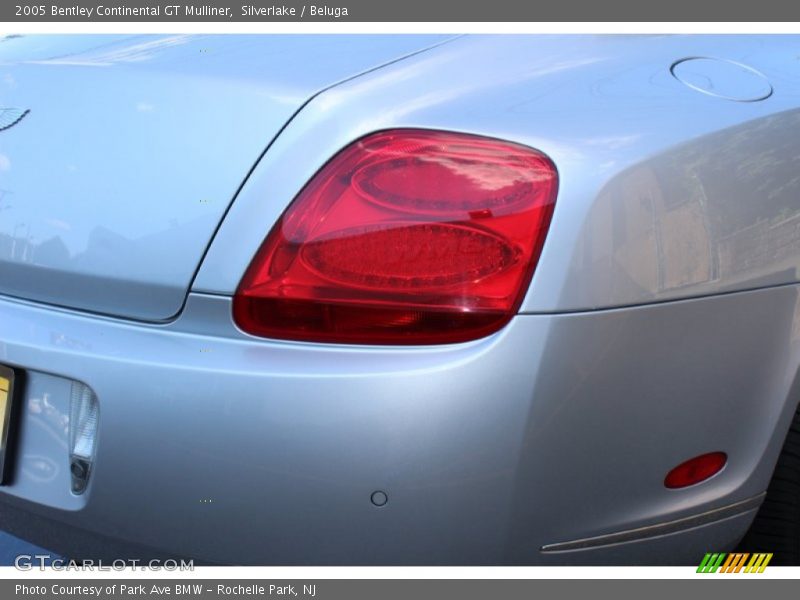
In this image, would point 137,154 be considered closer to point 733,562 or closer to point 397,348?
point 397,348

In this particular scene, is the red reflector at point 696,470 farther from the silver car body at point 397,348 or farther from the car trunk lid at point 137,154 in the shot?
the car trunk lid at point 137,154

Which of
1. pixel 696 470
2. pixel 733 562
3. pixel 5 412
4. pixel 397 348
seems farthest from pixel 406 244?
pixel 733 562

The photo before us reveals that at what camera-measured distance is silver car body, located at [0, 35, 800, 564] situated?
1.46 m

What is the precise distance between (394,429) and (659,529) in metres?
0.56

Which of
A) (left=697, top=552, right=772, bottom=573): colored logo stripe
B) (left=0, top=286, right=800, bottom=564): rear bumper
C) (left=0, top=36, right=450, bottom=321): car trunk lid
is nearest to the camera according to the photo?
(left=0, top=286, right=800, bottom=564): rear bumper

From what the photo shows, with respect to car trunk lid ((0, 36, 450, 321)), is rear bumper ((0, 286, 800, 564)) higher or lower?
lower

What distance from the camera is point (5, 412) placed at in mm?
1684

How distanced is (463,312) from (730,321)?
48 centimetres

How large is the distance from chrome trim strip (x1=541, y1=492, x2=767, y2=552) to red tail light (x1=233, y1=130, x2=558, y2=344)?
418 mm

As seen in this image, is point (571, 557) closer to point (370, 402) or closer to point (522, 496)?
→ point (522, 496)

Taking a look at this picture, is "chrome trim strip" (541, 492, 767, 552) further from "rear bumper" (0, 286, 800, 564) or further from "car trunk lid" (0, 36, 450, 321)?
"car trunk lid" (0, 36, 450, 321)

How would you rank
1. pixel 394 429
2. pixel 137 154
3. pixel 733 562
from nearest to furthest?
pixel 394 429, pixel 137 154, pixel 733 562

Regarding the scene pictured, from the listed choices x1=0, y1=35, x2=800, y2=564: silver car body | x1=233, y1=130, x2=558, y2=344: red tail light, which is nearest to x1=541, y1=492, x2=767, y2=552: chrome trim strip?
x1=0, y1=35, x2=800, y2=564: silver car body

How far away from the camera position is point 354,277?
1497mm
